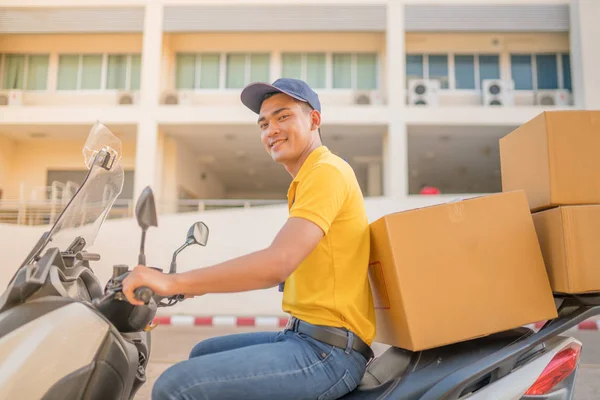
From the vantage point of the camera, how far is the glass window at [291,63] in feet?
52.9

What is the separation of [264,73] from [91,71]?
208 inches

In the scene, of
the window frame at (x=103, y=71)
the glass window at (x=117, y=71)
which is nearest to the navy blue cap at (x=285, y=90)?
the window frame at (x=103, y=71)

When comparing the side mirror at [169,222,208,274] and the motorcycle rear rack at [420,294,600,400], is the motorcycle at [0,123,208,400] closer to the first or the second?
the side mirror at [169,222,208,274]

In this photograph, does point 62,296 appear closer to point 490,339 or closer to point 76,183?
point 490,339

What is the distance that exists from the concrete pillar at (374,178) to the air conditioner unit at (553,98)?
5.69m

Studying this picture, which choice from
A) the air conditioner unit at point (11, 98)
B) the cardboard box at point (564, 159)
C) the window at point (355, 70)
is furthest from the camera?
the window at point (355, 70)

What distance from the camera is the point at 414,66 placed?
1619 cm

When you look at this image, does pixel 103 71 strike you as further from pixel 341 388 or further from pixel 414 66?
pixel 341 388

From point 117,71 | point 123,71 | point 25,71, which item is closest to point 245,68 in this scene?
point 123,71

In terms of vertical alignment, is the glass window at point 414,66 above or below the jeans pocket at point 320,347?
above

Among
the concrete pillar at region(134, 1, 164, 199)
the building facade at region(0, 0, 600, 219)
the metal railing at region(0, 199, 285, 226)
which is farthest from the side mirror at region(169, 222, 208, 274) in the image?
the concrete pillar at region(134, 1, 164, 199)

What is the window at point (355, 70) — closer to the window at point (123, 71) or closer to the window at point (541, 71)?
the window at point (541, 71)

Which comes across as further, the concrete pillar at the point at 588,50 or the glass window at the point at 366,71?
the glass window at the point at 366,71

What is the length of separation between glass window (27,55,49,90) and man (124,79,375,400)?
1680 cm
